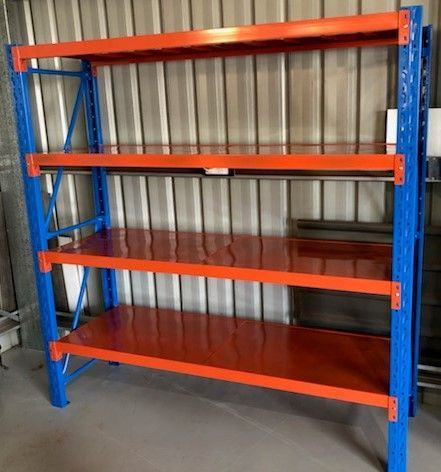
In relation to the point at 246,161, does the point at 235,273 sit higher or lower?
lower

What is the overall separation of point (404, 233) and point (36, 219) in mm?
2303

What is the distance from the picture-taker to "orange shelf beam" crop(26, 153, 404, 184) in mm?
2643

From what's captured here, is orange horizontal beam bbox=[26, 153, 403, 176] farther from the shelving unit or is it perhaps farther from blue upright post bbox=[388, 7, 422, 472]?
blue upright post bbox=[388, 7, 422, 472]

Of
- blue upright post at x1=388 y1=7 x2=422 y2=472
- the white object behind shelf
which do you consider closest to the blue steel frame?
the white object behind shelf

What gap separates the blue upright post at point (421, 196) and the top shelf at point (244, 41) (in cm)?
21

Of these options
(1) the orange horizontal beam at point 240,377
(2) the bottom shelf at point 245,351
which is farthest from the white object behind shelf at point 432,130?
(1) the orange horizontal beam at point 240,377

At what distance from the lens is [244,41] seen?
2736 mm

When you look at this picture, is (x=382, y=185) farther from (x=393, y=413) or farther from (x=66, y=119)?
(x=66, y=119)

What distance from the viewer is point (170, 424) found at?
3689 millimetres

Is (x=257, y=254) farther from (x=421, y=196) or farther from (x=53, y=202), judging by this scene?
(x=53, y=202)

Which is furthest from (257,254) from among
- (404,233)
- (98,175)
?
(98,175)

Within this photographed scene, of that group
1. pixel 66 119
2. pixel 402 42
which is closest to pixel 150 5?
pixel 66 119

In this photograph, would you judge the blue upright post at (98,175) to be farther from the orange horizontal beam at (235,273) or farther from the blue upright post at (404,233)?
the blue upright post at (404,233)

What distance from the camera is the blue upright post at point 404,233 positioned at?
2.54m
